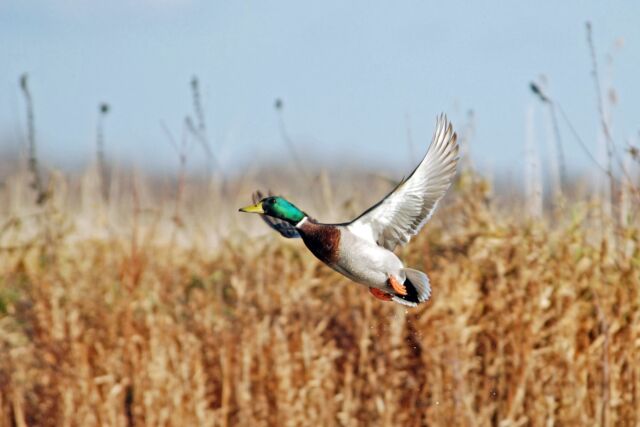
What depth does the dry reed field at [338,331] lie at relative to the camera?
440 cm

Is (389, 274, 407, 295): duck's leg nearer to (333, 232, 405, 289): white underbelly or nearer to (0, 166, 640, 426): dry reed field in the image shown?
(333, 232, 405, 289): white underbelly

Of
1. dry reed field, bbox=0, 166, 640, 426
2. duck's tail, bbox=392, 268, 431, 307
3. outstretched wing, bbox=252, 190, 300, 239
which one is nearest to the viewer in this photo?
duck's tail, bbox=392, 268, 431, 307

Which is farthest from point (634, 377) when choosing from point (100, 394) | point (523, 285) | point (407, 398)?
point (100, 394)

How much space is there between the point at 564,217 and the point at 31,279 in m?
2.62

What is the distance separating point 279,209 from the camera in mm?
1903

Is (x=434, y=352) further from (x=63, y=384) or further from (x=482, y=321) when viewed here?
(x=63, y=384)

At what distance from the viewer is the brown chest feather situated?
1.84 metres

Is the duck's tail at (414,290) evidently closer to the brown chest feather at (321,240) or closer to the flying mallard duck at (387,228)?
the flying mallard duck at (387,228)

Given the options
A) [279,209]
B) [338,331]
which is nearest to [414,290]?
A: [279,209]

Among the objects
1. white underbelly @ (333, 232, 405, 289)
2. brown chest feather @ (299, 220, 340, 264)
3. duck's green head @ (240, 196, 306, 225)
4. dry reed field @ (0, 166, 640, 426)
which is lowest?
dry reed field @ (0, 166, 640, 426)

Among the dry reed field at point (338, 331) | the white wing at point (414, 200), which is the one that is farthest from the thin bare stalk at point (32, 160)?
the white wing at point (414, 200)

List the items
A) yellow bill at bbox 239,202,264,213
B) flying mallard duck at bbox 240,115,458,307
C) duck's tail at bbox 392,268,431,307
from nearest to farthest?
yellow bill at bbox 239,202,264,213 → flying mallard duck at bbox 240,115,458,307 → duck's tail at bbox 392,268,431,307

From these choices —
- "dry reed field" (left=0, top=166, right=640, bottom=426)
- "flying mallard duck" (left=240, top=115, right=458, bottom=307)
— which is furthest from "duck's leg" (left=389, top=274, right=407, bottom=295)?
"dry reed field" (left=0, top=166, right=640, bottom=426)

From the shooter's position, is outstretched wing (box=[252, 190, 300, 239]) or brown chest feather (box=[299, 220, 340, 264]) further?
outstretched wing (box=[252, 190, 300, 239])
